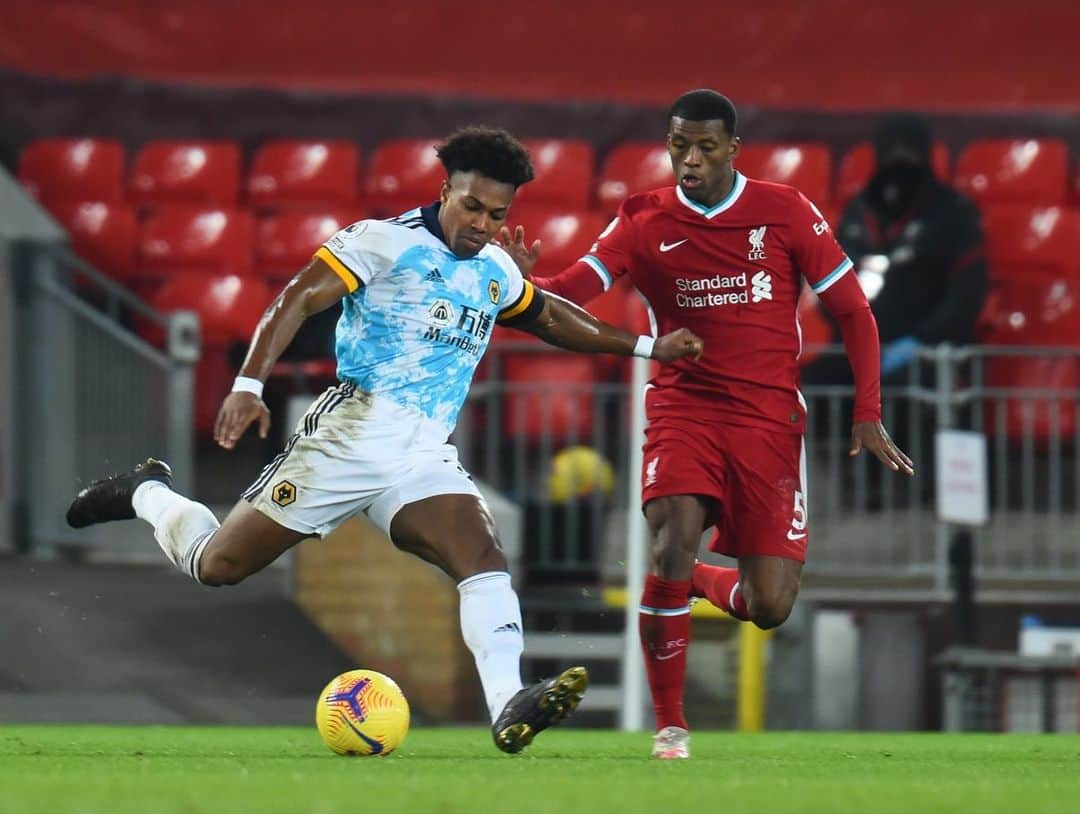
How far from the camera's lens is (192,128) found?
16.5 metres

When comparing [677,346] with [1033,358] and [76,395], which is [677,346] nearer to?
[76,395]

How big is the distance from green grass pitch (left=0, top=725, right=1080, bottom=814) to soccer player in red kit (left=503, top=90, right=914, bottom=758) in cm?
81

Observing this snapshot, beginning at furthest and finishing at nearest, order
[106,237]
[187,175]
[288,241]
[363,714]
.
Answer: [187,175] → [288,241] → [106,237] → [363,714]

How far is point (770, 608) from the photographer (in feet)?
26.3

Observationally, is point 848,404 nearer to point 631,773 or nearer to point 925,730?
point 925,730

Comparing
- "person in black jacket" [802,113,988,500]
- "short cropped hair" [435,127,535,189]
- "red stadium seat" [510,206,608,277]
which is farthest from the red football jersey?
"red stadium seat" [510,206,608,277]

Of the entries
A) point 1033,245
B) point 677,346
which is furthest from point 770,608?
point 1033,245

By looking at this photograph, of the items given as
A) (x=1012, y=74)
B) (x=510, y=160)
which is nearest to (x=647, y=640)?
(x=510, y=160)

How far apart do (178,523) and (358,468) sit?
0.83m

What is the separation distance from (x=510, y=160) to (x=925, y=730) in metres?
6.68

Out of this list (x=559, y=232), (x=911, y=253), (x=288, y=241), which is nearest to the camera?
(x=911, y=253)

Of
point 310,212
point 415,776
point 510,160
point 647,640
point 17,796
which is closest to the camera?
point 17,796

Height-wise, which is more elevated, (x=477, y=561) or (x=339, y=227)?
(x=339, y=227)

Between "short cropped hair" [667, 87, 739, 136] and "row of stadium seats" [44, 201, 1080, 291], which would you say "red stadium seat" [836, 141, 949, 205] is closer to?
"row of stadium seats" [44, 201, 1080, 291]
